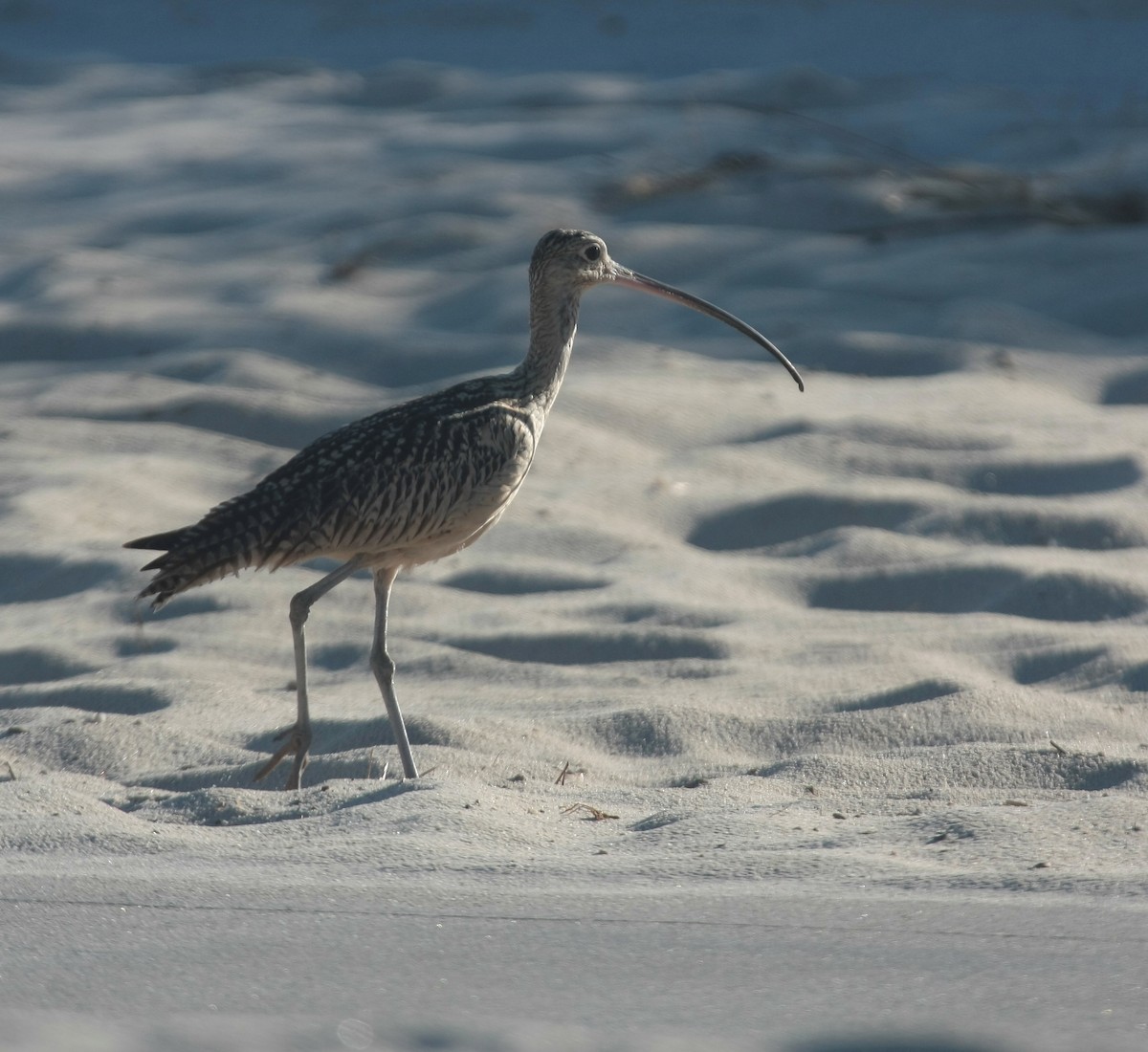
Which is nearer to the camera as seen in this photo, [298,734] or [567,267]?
[298,734]

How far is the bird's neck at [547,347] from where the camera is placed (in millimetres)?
6316

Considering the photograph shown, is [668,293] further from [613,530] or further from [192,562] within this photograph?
[192,562]

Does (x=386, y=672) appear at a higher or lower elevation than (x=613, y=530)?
lower

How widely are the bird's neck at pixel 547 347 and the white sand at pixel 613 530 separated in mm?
977

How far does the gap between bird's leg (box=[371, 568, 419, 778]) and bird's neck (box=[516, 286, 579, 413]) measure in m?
0.77


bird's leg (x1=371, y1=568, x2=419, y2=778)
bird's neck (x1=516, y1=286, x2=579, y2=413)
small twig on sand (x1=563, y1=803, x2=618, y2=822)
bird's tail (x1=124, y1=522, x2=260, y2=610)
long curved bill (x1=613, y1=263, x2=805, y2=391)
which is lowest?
small twig on sand (x1=563, y1=803, x2=618, y2=822)

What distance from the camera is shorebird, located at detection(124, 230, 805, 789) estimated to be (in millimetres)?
5484

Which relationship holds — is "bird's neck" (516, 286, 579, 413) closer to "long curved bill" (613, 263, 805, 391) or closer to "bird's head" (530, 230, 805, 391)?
"bird's head" (530, 230, 805, 391)

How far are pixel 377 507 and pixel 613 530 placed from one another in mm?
2373

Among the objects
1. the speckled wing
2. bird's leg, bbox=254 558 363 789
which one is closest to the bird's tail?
the speckled wing

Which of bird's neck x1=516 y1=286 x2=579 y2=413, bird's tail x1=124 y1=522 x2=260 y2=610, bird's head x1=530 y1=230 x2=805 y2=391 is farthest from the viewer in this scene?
bird's head x1=530 y1=230 x2=805 y2=391

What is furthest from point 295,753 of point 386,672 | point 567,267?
point 567,267

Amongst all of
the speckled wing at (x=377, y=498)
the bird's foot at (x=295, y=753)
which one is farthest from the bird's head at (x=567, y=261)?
the bird's foot at (x=295, y=753)

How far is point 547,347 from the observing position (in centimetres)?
640
